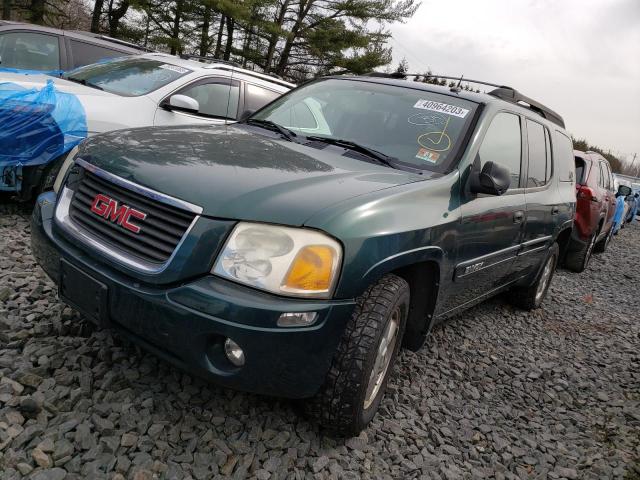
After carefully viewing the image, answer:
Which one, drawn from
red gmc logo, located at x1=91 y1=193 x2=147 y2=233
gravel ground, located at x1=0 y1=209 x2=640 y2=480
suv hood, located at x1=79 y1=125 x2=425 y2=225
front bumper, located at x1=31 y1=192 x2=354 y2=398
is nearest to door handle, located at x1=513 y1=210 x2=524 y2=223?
gravel ground, located at x1=0 y1=209 x2=640 y2=480

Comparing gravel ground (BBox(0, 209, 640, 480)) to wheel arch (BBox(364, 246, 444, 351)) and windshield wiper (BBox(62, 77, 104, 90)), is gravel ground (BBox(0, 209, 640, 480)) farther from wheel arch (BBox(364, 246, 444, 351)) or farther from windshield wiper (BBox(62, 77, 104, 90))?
windshield wiper (BBox(62, 77, 104, 90))

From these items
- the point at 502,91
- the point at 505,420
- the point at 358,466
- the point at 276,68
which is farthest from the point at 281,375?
the point at 276,68

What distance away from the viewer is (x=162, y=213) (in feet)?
6.44

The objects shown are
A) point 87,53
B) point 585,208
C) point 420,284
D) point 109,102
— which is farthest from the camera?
point 585,208

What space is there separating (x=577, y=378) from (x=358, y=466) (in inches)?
89.4

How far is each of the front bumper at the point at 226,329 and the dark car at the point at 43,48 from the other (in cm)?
498

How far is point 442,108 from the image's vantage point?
306cm

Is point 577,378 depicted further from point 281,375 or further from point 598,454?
point 281,375

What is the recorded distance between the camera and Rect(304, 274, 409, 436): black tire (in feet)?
6.78

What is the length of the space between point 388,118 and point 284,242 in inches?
57.3

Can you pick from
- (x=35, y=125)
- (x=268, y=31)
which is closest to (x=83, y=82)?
(x=35, y=125)

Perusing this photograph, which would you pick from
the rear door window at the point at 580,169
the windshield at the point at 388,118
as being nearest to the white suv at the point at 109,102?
the windshield at the point at 388,118

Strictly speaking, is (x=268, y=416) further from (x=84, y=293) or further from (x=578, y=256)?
(x=578, y=256)

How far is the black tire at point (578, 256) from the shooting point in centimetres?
720
